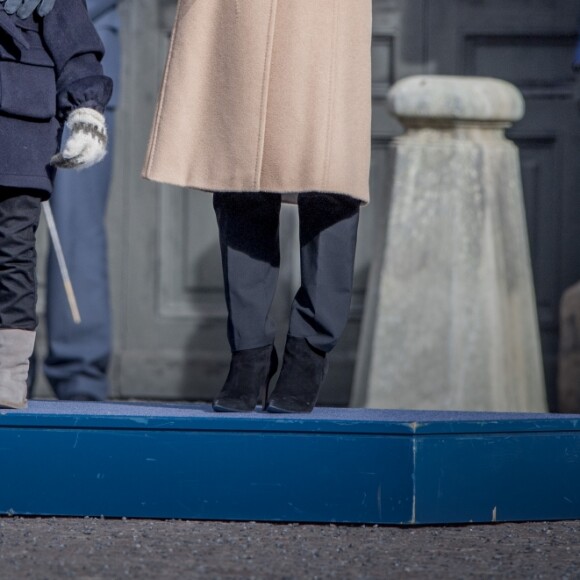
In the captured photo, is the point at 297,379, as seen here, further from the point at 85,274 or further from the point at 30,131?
the point at 85,274

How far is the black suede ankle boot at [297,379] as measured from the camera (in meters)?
2.88

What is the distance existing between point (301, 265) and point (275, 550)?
0.60 metres

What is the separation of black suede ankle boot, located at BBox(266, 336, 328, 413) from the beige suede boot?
18.6 inches

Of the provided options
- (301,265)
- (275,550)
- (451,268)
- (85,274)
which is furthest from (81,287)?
(275,550)

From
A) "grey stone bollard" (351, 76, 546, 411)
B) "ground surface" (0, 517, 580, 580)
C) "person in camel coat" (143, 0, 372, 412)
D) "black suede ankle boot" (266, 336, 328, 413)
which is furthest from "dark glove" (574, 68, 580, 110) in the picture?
"ground surface" (0, 517, 580, 580)

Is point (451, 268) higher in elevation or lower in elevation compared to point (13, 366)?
higher

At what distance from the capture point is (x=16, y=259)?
290cm

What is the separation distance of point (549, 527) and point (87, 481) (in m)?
0.85

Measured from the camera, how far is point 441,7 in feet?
15.7

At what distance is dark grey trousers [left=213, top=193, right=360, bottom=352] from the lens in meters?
2.87

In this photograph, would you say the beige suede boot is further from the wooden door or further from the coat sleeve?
the wooden door

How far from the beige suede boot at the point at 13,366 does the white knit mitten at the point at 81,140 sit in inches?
13.2

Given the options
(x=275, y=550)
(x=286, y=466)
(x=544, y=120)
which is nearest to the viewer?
(x=275, y=550)

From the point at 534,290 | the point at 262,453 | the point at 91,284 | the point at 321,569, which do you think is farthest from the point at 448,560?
the point at 534,290
